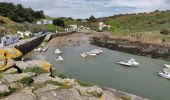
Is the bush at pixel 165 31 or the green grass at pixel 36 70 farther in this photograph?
the bush at pixel 165 31

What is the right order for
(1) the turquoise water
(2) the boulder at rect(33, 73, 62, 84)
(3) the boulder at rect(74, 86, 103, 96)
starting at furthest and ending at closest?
(1) the turquoise water, (2) the boulder at rect(33, 73, 62, 84), (3) the boulder at rect(74, 86, 103, 96)

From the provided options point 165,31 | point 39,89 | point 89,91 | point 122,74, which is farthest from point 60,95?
point 165,31

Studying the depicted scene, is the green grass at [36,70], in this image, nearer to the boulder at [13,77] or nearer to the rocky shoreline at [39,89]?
the rocky shoreline at [39,89]

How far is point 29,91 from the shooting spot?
77.5 feet

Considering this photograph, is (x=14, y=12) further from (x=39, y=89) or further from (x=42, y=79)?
(x=39, y=89)

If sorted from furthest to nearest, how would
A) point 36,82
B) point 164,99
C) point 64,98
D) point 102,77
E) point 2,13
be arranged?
point 2,13 → point 102,77 → point 164,99 → point 36,82 → point 64,98

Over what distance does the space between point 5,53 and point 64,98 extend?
15.0 m

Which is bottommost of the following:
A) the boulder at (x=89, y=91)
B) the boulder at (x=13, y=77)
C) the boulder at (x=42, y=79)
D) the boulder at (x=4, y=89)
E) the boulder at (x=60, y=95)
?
the boulder at (x=89, y=91)

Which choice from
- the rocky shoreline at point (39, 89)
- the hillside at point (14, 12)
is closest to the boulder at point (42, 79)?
the rocky shoreline at point (39, 89)

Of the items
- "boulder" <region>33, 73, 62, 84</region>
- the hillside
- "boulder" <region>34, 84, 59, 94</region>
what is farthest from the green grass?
the hillside

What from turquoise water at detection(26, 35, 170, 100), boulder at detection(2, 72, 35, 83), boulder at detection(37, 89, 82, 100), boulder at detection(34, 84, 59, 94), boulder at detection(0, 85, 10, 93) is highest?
boulder at detection(2, 72, 35, 83)

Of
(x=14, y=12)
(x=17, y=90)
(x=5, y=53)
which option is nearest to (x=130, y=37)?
(x=14, y=12)

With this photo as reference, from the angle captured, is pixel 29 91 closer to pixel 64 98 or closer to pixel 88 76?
pixel 64 98

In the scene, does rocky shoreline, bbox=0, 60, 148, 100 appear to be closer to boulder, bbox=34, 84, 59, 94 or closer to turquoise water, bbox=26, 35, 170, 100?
boulder, bbox=34, 84, 59, 94
